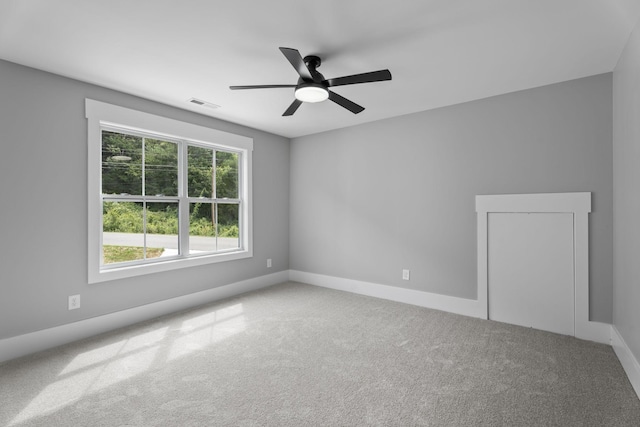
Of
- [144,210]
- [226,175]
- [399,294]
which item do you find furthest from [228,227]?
[399,294]

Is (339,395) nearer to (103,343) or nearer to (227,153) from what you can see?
(103,343)

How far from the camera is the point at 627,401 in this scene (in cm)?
195

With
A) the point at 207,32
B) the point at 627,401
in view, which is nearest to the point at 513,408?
Result: the point at 627,401

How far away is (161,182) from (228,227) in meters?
1.16

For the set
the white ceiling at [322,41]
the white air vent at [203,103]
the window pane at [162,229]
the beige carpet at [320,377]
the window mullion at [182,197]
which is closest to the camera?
the beige carpet at [320,377]

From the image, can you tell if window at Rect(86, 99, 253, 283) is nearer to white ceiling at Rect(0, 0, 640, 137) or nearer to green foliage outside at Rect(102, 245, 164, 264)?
green foliage outside at Rect(102, 245, 164, 264)

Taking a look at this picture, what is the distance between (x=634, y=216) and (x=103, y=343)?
14.5 ft

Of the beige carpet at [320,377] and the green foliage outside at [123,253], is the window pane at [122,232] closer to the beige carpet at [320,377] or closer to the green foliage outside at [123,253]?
the green foliage outside at [123,253]

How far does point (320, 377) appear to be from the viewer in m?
2.26

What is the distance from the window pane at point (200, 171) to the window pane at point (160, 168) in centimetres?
20

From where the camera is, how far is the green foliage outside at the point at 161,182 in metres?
3.31

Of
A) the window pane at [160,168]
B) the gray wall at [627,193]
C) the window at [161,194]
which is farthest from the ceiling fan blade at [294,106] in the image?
the gray wall at [627,193]

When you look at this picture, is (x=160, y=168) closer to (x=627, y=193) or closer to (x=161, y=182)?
(x=161, y=182)

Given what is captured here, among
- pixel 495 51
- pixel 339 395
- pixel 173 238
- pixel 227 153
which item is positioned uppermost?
pixel 495 51
